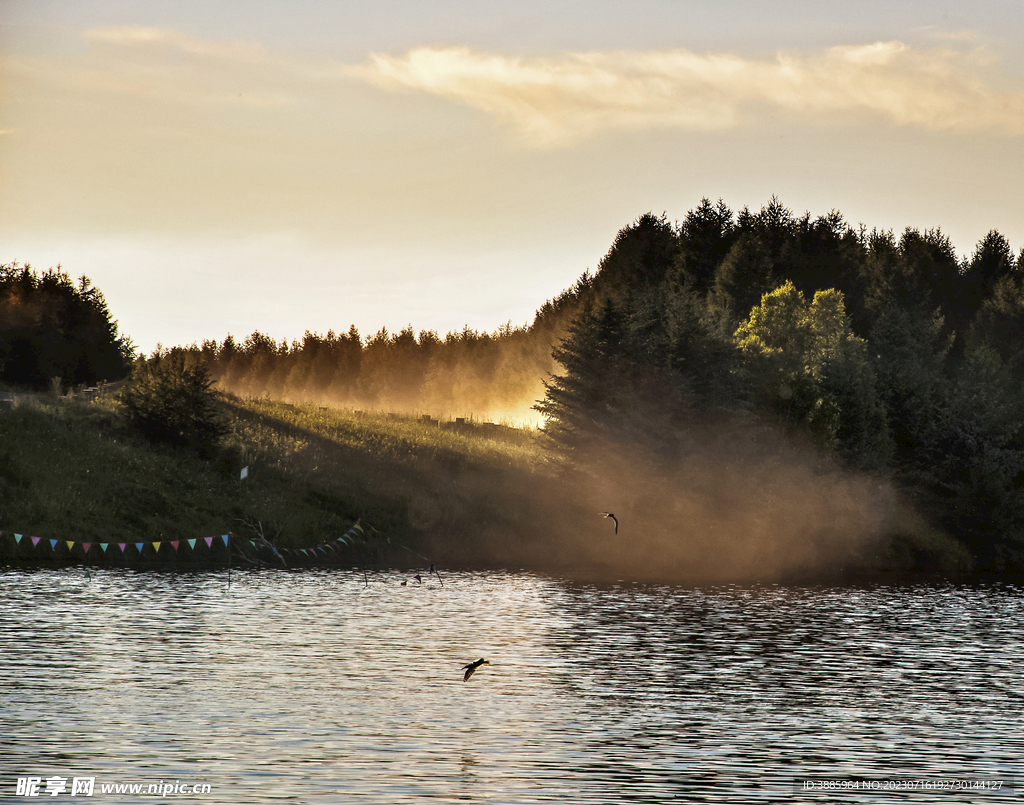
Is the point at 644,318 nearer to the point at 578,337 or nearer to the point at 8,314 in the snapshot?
the point at 578,337

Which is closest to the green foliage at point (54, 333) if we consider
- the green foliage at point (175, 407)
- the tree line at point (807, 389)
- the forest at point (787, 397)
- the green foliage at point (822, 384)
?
the forest at point (787, 397)

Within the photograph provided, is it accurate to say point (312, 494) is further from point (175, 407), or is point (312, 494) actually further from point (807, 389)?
point (807, 389)

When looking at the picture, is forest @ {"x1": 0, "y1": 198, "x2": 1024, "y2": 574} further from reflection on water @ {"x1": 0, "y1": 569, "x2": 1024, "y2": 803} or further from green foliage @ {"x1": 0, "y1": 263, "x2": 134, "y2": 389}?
reflection on water @ {"x1": 0, "y1": 569, "x2": 1024, "y2": 803}

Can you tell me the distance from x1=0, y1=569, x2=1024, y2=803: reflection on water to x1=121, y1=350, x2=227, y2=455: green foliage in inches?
908

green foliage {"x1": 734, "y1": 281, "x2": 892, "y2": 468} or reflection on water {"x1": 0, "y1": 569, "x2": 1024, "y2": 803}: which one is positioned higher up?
green foliage {"x1": 734, "y1": 281, "x2": 892, "y2": 468}

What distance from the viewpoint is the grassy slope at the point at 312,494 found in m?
68.6

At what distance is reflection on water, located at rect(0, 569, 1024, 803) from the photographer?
22.9 m

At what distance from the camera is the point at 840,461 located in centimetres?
9800

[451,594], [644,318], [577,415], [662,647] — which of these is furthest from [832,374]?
[662,647]

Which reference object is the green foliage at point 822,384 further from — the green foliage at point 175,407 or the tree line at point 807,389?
the green foliage at point 175,407

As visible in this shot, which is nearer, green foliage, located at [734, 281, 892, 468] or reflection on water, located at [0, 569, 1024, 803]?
reflection on water, located at [0, 569, 1024, 803]

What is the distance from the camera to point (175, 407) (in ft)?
260

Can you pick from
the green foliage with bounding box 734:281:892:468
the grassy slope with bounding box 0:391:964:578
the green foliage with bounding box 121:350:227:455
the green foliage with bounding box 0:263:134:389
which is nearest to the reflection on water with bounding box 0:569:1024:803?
the grassy slope with bounding box 0:391:964:578

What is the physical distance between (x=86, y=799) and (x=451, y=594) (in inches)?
1472
